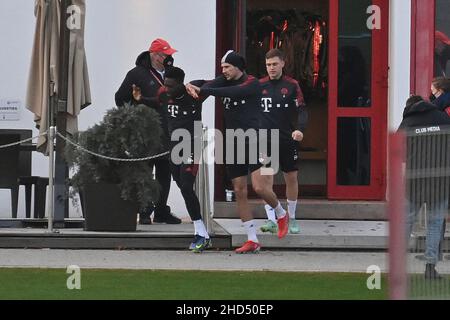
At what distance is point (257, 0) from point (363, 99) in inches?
87.4

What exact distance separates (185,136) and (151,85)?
7.32 feet

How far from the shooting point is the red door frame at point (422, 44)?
1594cm

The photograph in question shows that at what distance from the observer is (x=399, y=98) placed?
1630 centimetres

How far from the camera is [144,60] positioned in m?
15.2

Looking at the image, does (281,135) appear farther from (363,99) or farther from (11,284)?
(11,284)

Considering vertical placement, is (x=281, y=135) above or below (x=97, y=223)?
above

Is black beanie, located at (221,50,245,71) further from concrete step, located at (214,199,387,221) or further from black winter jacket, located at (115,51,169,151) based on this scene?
concrete step, located at (214,199,387,221)

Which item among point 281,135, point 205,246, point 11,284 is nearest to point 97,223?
point 205,246

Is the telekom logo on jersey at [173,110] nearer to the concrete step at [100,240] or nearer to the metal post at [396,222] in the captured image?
the concrete step at [100,240]

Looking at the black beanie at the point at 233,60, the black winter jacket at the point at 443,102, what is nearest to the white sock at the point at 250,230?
the black beanie at the point at 233,60

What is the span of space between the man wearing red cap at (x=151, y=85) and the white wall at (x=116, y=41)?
1.15 m

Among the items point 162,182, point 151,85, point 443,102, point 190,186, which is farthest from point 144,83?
point 443,102

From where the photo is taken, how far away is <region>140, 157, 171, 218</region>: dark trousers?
1502cm
